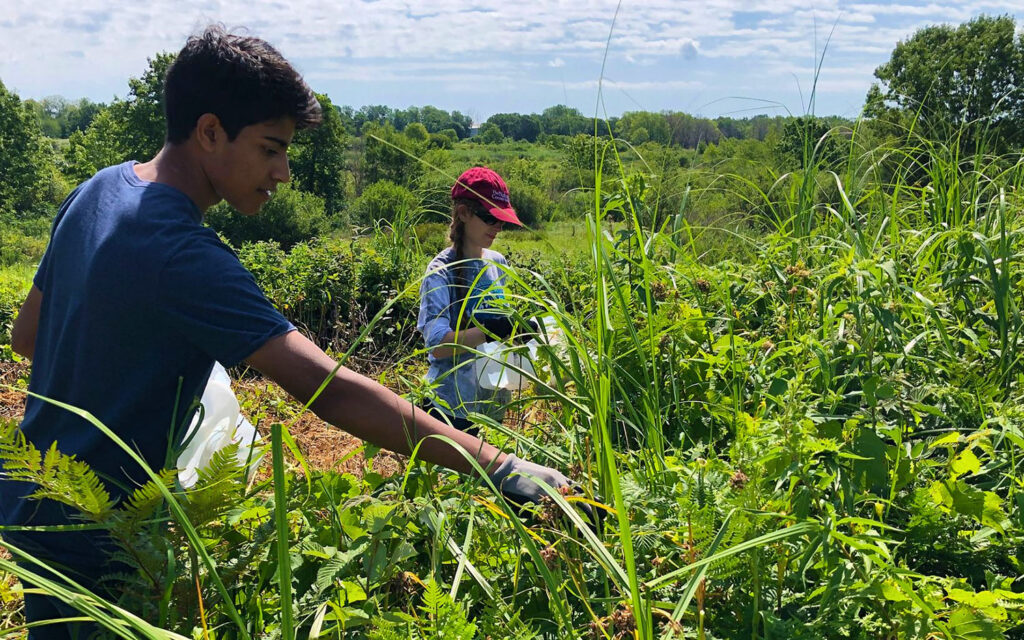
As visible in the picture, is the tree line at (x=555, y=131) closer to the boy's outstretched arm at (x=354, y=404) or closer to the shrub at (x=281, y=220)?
the boy's outstretched arm at (x=354, y=404)

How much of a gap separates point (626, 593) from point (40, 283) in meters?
1.44

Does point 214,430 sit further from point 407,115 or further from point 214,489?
point 407,115

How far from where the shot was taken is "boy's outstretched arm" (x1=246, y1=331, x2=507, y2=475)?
1.32 meters

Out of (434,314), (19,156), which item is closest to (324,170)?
(19,156)

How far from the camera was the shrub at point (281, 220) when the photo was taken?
3678cm

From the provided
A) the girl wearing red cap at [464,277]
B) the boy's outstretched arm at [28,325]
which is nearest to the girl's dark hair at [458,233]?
the girl wearing red cap at [464,277]

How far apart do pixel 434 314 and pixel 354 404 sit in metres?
1.64

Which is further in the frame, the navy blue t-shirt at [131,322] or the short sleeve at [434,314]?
the short sleeve at [434,314]

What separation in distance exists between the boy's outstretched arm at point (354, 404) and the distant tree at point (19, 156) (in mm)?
59304

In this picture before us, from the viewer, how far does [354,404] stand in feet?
4.41

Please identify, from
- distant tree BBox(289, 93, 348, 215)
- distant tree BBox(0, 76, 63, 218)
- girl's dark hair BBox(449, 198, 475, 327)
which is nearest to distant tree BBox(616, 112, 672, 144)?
girl's dark hair BBox(449, 198, 475, 327)

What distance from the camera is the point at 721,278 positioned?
6.61 ft

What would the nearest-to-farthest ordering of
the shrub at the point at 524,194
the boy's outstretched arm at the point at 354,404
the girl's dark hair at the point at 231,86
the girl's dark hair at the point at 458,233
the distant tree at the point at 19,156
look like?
the boy's outstretched arm at the point at 354,404, the girl's dark hair at the point at 231,86, the girl's dark hair at the point at 458,233, the shrub at the point at 524,194, the distant tree at the point at 19,156

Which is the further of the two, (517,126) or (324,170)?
(324,170)
